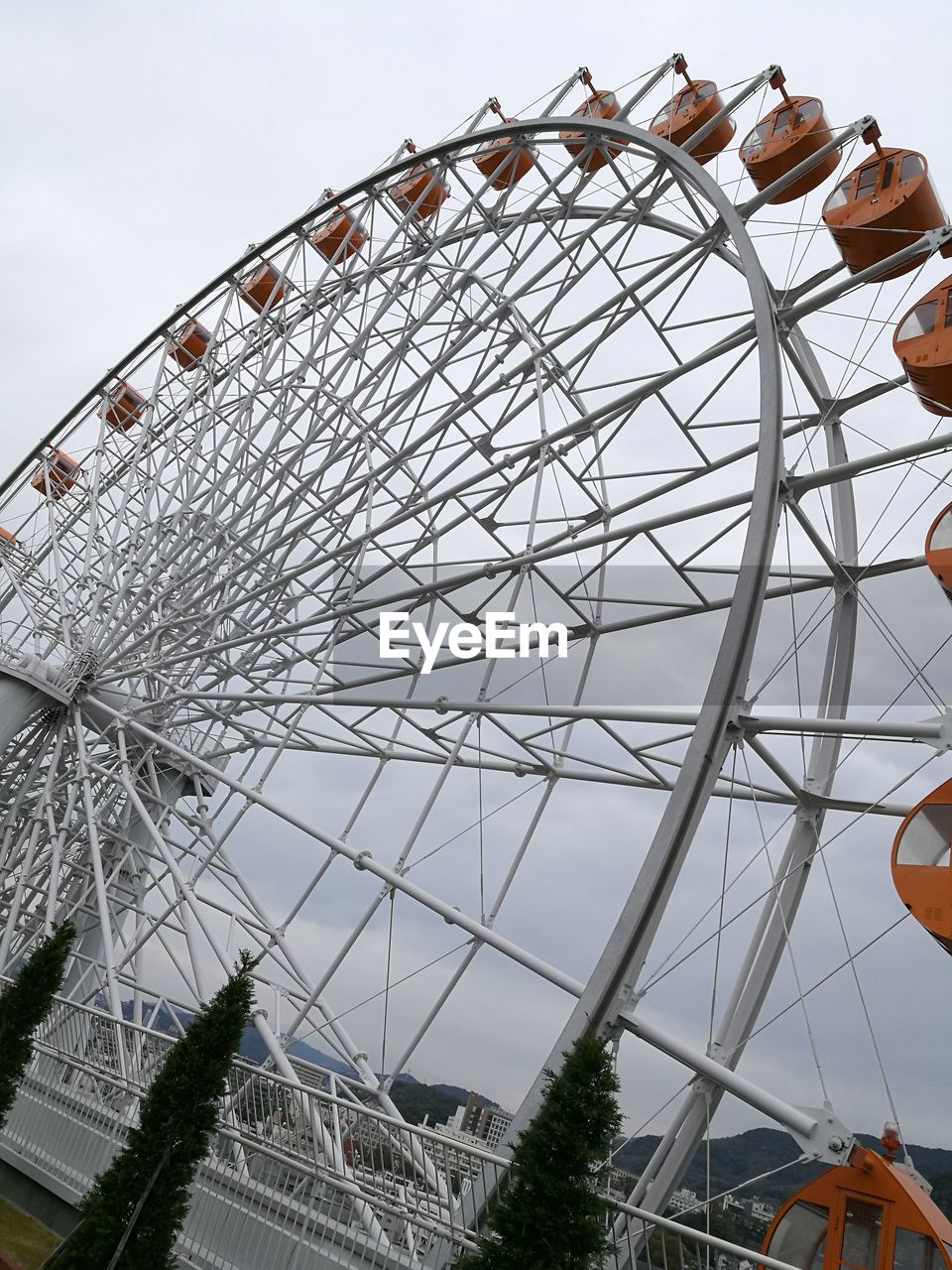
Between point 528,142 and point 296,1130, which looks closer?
point 296,1130

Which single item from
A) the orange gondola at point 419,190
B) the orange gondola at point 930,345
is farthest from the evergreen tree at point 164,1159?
the orange gondola at point 419,190

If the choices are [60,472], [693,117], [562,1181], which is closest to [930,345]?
[693,117]

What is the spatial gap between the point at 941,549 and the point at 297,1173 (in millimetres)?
7765

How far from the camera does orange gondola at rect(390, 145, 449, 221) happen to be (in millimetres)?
17156

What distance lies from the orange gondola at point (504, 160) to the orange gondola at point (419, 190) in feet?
2.86

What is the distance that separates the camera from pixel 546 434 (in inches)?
480

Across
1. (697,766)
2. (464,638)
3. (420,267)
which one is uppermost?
(420,267)

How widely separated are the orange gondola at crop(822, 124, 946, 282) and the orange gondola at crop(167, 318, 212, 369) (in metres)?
15.5

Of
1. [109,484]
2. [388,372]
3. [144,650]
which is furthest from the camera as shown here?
[109,484]

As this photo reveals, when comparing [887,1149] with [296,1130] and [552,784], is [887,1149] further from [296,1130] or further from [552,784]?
[552,784]

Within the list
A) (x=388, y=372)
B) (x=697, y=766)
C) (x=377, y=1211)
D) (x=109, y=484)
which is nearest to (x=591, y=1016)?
(x=697, y=766)

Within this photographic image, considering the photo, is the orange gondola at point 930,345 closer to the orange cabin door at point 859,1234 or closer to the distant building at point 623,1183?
the orange cabin door at point 859,1234

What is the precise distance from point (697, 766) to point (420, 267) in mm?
11808

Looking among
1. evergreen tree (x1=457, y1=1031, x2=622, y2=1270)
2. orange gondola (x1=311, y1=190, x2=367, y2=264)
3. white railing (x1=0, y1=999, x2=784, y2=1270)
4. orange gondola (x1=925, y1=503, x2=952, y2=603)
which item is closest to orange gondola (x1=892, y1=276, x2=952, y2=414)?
orange gondola (x1=925, y1=503, x2=952, y2=603)
